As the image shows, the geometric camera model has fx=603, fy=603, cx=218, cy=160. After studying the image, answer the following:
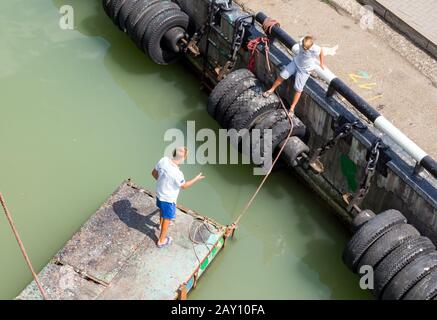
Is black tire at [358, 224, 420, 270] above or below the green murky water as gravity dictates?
above

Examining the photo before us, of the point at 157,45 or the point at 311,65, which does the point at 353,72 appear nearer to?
the point at 311,65

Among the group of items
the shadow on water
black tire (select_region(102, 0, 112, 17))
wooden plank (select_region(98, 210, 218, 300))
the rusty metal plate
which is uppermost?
black tire (select_region(102, 0, 112, 17))

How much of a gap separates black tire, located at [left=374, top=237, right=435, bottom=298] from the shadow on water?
115 inches

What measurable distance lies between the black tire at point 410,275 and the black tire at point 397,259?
0.06 metres

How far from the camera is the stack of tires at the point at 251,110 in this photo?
Result: 8.82 metres

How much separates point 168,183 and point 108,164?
248cm

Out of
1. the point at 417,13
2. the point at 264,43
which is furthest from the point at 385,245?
the point at 417,13

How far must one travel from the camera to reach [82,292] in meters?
7.42

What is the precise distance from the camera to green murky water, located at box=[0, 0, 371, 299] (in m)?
8.39

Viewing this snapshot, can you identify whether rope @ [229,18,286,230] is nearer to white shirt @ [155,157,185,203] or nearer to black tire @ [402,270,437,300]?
white shirt @ [155,157,185,203]

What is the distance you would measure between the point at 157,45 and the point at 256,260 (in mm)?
4316
